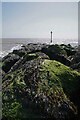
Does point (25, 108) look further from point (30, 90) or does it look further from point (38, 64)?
point (38, 64)

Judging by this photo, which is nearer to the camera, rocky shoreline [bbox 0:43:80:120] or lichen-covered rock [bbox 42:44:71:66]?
rocky shoreline [bbox 0:43:80:120]

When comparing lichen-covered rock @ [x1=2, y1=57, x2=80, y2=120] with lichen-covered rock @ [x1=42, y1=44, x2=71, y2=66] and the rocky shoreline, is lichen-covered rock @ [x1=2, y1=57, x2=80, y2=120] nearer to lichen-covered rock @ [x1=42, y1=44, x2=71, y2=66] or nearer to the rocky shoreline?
the rocky shoreline

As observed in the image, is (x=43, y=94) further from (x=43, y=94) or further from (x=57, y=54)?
(x=57, y=54)

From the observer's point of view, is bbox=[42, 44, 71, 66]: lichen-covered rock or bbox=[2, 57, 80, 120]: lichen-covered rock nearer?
bbox=[2, 57, 80, 120]: lichen-covered rock

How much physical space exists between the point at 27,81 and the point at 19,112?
1.49 meters

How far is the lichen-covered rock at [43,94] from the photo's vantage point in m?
7.89

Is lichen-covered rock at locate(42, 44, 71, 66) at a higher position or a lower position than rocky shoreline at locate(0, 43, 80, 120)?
higher

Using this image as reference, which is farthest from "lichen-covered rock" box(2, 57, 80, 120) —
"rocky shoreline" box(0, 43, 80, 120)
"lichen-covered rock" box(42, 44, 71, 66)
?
"lichen-covered rock" box(42, 44, 71, 66)

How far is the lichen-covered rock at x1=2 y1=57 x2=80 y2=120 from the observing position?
789 centimetres

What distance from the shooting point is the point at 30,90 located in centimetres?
853

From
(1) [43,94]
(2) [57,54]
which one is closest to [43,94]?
(1) [43,94]

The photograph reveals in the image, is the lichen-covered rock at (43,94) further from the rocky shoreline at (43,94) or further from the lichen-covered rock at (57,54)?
the lichen-covered rock at (57,54)

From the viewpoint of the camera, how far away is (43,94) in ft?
27.2

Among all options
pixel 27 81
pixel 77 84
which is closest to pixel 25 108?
pixel 27 81
